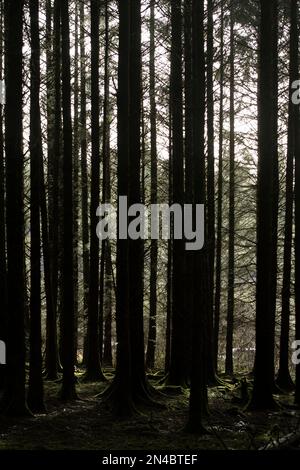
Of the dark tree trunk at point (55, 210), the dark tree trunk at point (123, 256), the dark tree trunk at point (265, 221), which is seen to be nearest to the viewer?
the dark tree trunk at point (123, 256)

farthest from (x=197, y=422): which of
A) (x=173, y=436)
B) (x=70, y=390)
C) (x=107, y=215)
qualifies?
(x=107, y=215)

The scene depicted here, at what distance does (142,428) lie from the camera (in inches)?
399

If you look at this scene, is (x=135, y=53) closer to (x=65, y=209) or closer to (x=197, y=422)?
(x=65, y=209)

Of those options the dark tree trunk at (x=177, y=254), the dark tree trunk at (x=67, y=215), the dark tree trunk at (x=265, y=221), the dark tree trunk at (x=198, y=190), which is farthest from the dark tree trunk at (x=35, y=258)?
the dark tree trunk at (x=265, y=221)

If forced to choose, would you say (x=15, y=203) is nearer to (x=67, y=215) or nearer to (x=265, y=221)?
(x=67, y=215)

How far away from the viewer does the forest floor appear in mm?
8977

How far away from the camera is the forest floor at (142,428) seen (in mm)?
8977

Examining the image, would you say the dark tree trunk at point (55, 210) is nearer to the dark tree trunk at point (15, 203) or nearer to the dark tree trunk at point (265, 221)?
the dark tree trunk at point (15, 203)

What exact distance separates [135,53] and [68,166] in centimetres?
296

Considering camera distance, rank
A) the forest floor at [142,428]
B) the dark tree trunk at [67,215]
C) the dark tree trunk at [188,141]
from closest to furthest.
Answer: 1. the forest floor at [142,428]
2. the dark tree trunk at [67,215]
3. the dark tree trunk at [188,141]

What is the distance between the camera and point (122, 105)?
11.1m

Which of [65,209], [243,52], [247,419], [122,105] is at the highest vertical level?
[243,52]

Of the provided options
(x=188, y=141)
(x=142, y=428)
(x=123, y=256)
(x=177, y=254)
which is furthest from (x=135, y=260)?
(x=142, y=428)

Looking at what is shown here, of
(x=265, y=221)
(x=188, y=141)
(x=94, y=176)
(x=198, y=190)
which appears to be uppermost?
(x=188, y=141)
